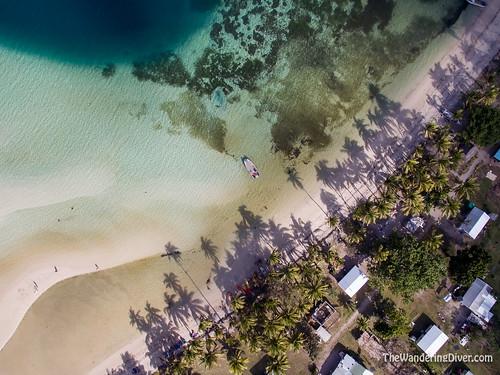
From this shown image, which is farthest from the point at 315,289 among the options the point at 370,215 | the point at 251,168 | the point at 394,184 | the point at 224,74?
the point at 224,74

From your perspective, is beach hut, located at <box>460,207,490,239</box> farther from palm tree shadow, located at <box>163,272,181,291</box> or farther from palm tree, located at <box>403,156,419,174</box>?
palm tree shadow, located at <box>163,272,181,291</box>

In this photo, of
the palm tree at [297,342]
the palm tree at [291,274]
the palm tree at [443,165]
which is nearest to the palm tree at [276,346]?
the palm tree at [297,342]

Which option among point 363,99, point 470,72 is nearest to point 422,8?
point 470,72

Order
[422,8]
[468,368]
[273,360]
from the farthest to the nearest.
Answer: [422,8] → [468,368] → [273,360]

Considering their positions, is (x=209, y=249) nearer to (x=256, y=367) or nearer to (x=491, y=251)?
(x=256, y=367)

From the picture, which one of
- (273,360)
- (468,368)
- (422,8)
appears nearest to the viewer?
(273,360)

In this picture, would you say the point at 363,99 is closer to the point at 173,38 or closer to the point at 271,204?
the point at 271,204

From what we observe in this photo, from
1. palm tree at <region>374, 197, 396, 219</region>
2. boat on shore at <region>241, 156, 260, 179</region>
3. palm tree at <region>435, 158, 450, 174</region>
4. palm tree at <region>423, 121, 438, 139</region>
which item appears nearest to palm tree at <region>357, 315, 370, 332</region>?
palm tree at <region>374, 197, 396, 219</region>
